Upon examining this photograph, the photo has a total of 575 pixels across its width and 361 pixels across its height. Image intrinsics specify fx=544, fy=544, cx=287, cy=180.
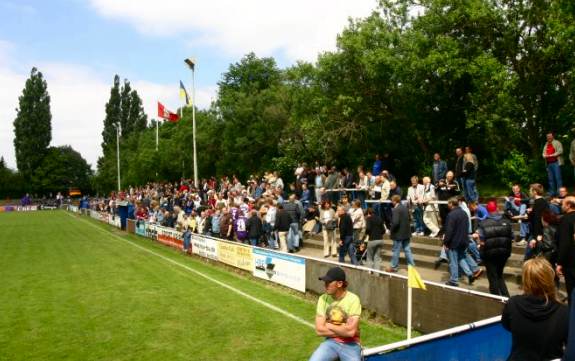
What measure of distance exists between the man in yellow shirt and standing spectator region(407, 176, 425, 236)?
1159 centimetres

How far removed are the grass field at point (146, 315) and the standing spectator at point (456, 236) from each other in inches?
82.0

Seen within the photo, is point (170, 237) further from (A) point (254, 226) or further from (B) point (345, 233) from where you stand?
(B) point (345, 233)

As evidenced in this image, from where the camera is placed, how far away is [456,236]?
447 inches

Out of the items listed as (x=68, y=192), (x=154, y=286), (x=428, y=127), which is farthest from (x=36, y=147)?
(x=154, y=286)

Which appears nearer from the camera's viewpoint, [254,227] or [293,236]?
[254,227]

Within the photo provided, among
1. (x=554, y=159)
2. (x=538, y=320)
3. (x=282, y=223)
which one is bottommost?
(x=282, y=223)

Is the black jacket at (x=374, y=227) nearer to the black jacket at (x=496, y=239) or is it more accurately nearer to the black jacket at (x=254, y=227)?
the black jacket at (x=496, y=239)

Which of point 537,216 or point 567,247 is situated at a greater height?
point 537,216

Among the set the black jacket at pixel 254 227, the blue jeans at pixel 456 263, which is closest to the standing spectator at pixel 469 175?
the blue jeans at pixel 456 263

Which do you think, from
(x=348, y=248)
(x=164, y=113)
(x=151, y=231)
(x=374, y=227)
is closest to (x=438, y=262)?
(x=374, y=227)

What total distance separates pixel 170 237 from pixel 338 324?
23599 mm

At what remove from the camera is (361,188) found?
2014 centimetres

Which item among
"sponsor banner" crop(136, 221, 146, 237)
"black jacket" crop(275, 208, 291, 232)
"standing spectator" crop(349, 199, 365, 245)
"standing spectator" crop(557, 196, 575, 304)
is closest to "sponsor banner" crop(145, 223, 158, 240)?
"sponsor banner" crop(136, 221, 146, 237)

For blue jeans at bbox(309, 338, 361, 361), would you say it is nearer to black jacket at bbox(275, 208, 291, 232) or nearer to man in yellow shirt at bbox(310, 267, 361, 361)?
man in yellow shirt at bbox(310, 267, 361, 361)
